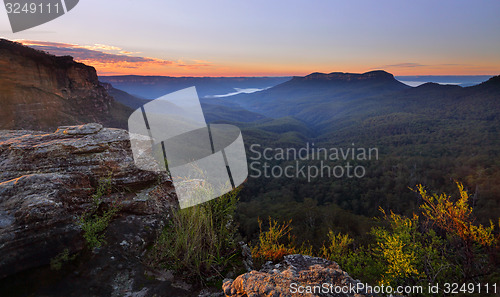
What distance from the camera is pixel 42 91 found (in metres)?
39.7

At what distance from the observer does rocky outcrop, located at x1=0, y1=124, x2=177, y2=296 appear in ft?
11.4

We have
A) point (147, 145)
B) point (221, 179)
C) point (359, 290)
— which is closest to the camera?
point (359, 290)

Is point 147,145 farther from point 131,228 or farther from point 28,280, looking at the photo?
point 28,280

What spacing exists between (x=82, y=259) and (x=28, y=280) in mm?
631

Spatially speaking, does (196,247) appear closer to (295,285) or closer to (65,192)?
(295,285)

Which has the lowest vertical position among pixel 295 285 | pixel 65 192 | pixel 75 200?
pixel 295 285

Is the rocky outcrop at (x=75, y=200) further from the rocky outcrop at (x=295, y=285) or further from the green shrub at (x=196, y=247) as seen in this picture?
the rocky outcrop at (x=295, y=285)

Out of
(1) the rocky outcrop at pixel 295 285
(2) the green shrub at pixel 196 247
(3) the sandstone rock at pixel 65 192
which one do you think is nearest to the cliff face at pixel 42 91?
(3) the sandstone rock at pixel 65 192

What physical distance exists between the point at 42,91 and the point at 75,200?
49.3 meters

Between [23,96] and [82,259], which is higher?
[23,96]

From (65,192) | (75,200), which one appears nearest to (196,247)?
(75,200)

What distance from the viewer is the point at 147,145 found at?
623cm

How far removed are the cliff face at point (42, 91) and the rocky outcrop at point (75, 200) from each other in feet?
111

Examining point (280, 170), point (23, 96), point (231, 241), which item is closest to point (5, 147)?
point (231, 241)
